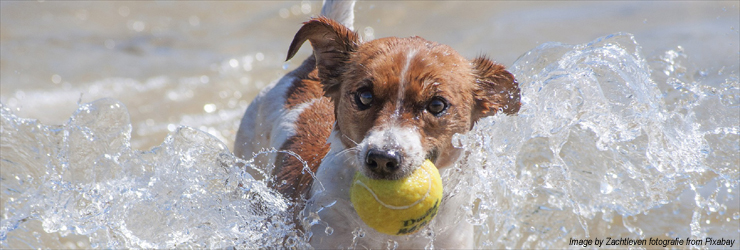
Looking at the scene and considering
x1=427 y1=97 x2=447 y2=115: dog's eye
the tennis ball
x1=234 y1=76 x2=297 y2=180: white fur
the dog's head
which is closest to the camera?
the tennis ball

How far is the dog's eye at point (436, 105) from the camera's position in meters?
A: 3.09

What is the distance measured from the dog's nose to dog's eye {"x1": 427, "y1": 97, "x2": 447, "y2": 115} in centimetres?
35

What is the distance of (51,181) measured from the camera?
411 centimetres

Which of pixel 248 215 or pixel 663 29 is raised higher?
pixel 663 29

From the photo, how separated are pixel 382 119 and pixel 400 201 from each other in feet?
1.31

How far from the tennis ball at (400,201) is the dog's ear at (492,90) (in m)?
0.60

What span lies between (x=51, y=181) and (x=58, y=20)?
4.48m

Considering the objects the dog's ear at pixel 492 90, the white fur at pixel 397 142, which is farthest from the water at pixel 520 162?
the white fur at pixel 397 142

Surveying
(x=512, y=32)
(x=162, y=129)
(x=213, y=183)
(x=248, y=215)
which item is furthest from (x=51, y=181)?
(x=512, y=32)

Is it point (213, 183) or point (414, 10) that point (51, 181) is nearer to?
point (213, 183)

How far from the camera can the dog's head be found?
2938 mm

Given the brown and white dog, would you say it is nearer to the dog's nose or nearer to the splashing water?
the dog's nose

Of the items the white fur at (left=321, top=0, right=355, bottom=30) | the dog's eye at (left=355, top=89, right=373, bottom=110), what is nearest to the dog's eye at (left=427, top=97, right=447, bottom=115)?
the dog's eye at (left=355, top=89, right=373, bottom=110)

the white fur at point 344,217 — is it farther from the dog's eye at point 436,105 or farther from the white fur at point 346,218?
the dog's eye at point 436,105
